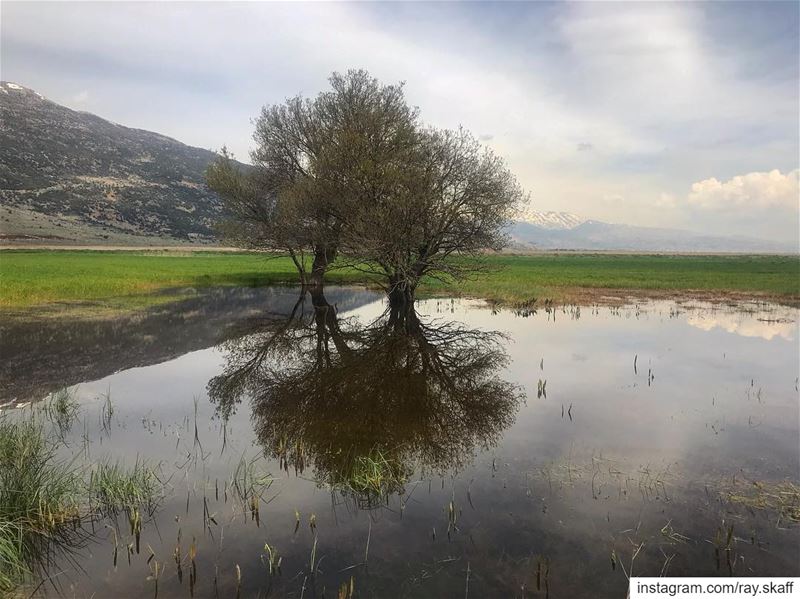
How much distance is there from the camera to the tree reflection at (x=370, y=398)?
9820 millimetres

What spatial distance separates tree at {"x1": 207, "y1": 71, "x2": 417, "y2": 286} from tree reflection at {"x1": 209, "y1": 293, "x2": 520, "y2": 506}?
45.0 feet

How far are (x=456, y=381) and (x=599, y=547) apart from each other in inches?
360

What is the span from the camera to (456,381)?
52.6ft

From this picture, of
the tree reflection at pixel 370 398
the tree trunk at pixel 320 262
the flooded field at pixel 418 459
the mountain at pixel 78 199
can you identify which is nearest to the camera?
the flooded field at pixel 418 459

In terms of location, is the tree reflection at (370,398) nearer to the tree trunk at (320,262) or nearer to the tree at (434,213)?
the tree at (434,213)

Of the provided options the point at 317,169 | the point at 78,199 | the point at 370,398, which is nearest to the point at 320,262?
the point at 317,169

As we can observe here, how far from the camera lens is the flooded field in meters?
6.52

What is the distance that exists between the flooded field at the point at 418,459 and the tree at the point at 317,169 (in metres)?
16.0

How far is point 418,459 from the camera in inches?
393

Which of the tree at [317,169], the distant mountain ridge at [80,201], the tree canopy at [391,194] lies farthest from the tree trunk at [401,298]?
the distant mountain ridge at [80,201]

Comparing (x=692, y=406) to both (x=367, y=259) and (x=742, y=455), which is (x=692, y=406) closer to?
(x=742, y=455)

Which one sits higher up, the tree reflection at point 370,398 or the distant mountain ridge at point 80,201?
the distant mountain ridge at point 80,201

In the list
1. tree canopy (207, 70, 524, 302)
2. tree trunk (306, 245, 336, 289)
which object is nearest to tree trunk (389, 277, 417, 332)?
tree canopy (207, 70, 524, 302)

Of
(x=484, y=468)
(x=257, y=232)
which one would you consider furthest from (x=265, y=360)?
(x=257, y=232)
